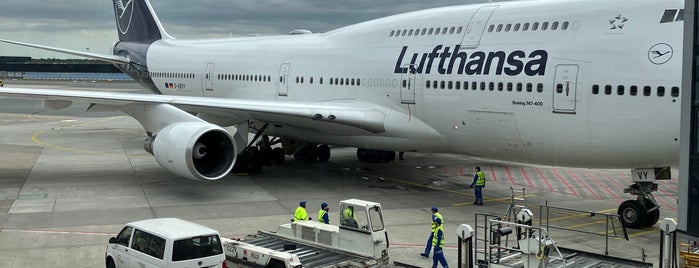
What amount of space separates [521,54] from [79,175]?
13.5 m

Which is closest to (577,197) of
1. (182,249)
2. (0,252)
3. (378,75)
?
(378,75)

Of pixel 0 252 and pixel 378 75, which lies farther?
pixel 378 75

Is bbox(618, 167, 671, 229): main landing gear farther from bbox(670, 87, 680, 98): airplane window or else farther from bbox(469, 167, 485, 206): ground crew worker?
bbox(469, 167, 485, 206): ground crew worker

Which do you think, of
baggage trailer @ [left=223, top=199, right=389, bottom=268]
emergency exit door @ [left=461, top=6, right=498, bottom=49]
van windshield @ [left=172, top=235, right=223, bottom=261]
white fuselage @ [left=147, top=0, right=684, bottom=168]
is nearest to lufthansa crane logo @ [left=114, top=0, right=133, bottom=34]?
white fuselage @ [left=147, top=0, right=684, bottom=168]

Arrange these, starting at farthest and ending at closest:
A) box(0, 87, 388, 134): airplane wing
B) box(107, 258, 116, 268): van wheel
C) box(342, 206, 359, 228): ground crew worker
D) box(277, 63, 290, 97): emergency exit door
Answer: box(277, 63, 290, 97): emergency exit door → box(0, 87, 388, 134): airplane wing → box(342, 206, 359, 228): ground crew worker → box(107, 258, 116, 268): van wheel

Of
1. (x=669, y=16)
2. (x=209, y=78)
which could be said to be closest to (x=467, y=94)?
(x=669, y=16)

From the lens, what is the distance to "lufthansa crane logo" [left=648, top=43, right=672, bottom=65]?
12742 millimetres

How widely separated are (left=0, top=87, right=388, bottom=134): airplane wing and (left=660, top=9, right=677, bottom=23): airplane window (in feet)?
23.3

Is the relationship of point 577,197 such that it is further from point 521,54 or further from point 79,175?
point 79,175

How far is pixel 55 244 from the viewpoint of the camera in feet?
42.0

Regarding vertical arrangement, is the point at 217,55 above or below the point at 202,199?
above

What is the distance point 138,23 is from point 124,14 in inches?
58.2

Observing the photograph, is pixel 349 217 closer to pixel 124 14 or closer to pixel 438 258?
pixel 438 258

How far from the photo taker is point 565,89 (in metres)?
14.0
